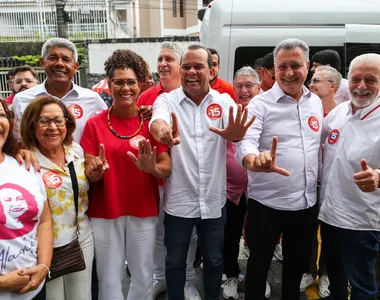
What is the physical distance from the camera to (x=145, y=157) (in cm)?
219

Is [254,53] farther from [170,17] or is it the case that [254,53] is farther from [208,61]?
[170,17]

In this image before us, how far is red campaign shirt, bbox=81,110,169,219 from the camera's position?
2.37 meters

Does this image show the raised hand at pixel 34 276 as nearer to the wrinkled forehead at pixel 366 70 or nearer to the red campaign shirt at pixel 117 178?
the red campaign shirt at pixel 117 178

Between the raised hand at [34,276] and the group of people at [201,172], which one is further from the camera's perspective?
the group of people at [201,172]

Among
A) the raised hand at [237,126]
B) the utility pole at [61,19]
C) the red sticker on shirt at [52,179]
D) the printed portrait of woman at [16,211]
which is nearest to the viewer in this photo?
the printed portrait of woman at [16,211]

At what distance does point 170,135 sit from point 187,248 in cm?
94

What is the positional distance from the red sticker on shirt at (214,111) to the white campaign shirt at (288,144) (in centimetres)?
24

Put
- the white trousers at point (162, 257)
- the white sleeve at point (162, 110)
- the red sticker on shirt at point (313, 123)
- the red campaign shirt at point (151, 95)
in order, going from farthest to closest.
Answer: the red campaign shirt at point (151, 95)
the white trousers at point (162, 257)
the red sticker on shirt at point (313, 123)
the white sleeve at point (162, 110)

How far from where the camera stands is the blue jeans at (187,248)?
256cm

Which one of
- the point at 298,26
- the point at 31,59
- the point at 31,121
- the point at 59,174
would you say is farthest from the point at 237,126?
the point at 31,59

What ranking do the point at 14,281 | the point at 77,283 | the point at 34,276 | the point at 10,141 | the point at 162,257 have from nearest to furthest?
the point at 14,281, the point at 34,276, the point at 10,141, the point at 77,283, the point at 162,257

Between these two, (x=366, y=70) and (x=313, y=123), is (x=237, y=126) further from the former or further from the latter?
(x=366, y=70)

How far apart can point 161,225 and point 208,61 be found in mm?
1476

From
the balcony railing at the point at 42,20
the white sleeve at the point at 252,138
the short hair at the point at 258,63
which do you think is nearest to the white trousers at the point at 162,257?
the white sleeve at the point at 252,138
